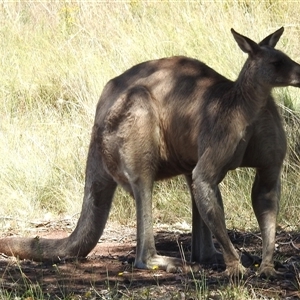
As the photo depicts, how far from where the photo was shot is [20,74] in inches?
439

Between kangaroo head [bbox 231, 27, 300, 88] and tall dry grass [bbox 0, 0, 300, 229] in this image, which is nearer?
kangaroo head [bbox 231, 27, 300, 88]

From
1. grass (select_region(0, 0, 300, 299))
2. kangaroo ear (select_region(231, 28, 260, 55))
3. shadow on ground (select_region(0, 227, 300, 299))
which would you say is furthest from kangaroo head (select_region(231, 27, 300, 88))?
grass (select_region(0, 0, 300, 299))

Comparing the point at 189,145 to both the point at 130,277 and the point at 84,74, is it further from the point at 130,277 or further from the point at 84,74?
the point at 84,74

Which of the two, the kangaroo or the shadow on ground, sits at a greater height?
the kangaroo

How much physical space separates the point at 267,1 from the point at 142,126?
18.8 ft

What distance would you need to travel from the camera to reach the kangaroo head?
545cm

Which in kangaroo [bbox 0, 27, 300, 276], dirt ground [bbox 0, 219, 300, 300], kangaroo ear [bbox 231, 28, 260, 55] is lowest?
dirt ground [bbox 0, 219, 300, 300]

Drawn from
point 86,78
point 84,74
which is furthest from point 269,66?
point 84,74

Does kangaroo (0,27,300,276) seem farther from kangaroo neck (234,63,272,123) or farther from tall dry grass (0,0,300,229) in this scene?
tall dry grass (0,0,300,229)

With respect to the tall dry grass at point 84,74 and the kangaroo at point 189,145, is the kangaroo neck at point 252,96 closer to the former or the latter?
the kangaroo at point 189,145

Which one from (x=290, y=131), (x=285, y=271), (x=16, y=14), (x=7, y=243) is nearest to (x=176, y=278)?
(x=285, y=271)

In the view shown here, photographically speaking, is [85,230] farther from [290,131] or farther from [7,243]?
[290,131]

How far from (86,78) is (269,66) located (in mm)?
4906

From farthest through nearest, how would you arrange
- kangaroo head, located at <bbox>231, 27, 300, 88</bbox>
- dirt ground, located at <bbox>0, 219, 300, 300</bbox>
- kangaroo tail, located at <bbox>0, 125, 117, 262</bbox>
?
kangaroo tail, located at <bbox>0, 125, 117, 262</bbox> → kangaroo head, located at <bbox>231, 27, 300, 88</bbox> → dirt ground, located at <bbox>0, 219, 300, 300</bbox>
